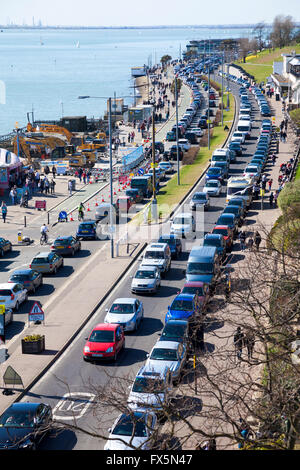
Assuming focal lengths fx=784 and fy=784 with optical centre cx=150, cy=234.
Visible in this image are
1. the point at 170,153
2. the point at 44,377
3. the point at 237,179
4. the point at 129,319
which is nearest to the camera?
the point at 44,377

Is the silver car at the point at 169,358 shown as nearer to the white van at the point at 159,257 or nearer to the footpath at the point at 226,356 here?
the footpath at the point at 226,356

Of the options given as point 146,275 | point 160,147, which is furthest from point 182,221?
point 160,147

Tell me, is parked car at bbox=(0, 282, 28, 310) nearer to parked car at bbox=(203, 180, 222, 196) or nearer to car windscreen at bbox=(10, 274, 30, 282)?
car windscreen at bbox=(10, 274, 30, 282)

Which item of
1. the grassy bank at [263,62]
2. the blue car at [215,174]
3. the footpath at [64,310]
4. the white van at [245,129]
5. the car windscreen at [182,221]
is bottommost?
the footpath at [64,310]

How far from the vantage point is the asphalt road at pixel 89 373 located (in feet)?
69.3

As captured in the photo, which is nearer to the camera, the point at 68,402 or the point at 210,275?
the point at 68,402

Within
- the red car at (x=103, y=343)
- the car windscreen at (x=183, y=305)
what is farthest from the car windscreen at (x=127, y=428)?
the car windscreen at (x=183, y=305)

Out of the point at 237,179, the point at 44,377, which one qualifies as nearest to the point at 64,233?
the point at 237,179

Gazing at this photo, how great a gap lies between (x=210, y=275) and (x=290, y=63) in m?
82.3

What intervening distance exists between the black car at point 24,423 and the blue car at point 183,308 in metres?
9.05

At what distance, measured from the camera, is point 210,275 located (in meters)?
34.5

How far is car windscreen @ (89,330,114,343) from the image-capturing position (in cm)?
2675
